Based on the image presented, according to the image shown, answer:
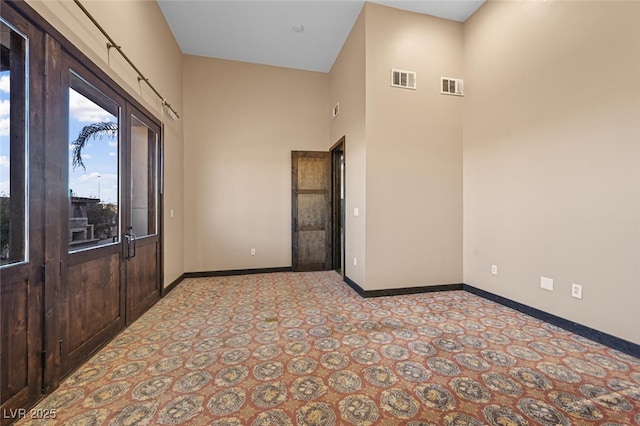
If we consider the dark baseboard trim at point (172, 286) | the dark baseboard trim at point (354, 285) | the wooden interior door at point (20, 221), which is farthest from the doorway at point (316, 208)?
the wooden interior door at point (20, 221)

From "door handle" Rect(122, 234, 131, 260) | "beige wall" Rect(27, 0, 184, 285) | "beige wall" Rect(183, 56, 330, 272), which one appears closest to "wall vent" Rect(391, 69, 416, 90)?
"beige wall" Rect(183, 56, 330, 272)

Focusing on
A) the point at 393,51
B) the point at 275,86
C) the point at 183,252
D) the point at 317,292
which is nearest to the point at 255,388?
the point at 317,292

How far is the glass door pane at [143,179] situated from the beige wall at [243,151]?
1.20 metres

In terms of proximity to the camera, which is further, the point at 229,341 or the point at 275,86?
the point at 275,86

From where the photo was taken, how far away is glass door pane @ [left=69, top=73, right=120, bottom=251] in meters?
2.01

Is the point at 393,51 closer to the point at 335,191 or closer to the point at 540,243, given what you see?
the point at 335,191

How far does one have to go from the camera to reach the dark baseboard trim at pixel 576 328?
216 centimetres

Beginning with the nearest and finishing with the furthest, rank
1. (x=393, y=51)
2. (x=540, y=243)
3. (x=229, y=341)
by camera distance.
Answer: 1. (x=229, y=341)
2. (x=540, y=243)
3. (x=393, y=51)

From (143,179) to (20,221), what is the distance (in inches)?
67.0

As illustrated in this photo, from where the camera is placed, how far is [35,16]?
159cm

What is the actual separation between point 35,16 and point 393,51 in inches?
143

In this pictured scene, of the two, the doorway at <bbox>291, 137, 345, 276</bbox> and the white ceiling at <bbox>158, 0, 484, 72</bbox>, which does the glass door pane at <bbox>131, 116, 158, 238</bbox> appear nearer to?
Answer: the white ceiling at <bbox>158, 0, 484, 72</bbox>

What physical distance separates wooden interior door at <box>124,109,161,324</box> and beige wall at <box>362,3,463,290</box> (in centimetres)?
281

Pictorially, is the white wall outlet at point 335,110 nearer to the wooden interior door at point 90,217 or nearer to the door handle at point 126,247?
the wooden interior door at point 90,217
